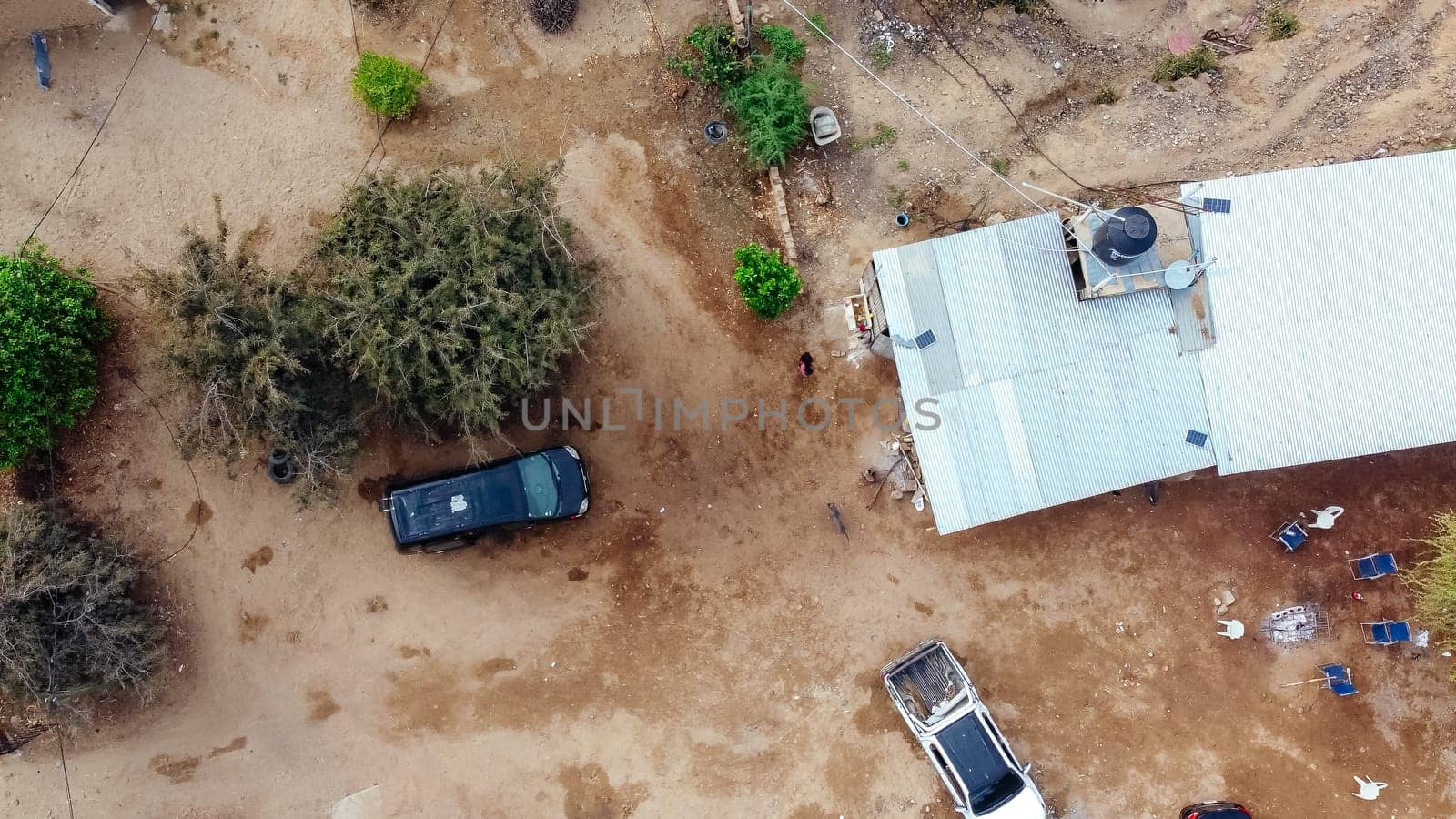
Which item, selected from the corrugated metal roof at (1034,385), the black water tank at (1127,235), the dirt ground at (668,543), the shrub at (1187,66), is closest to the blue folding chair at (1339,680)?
the dirt ground at (668,543)

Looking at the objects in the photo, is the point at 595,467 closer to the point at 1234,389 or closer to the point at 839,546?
the point at 839,546

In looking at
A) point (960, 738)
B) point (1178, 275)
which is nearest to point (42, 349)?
point (960, 738)

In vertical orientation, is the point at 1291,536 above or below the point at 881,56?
below

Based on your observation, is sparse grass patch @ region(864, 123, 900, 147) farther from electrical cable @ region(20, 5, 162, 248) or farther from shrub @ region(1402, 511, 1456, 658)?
electrical cable @ region(20, 5, 162, 248)

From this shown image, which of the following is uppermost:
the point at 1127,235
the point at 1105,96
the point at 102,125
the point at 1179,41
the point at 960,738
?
the point at 102,125

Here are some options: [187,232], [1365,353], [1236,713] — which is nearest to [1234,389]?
[1365,353]

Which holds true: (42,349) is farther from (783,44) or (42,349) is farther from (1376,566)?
(1376,566)
